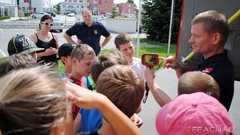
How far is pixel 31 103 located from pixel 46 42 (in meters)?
3.05

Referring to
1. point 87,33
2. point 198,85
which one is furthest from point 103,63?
point 87,33

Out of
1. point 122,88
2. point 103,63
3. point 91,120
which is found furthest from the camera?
point 103,63

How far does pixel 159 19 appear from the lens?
1495 centimetres

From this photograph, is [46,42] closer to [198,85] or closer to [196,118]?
[198,85]

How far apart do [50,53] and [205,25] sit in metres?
2.54

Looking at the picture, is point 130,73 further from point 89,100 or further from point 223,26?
point 223,26

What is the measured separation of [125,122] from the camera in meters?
1.05

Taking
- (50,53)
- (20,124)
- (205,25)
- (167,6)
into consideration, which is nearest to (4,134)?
(20,124)

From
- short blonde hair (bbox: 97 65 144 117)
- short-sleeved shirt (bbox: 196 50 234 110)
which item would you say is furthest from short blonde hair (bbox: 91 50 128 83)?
short-sleeved shirt (bbox: 196 50 234 110)

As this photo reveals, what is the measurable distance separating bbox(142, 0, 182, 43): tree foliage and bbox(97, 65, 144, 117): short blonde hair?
13.9m

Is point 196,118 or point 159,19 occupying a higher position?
point 159,19

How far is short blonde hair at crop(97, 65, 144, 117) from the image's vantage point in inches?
47.4

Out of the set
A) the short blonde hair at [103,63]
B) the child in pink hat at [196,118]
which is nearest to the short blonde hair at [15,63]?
the short blonde hair at [103,63]

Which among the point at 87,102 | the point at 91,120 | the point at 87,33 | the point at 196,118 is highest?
the point at 87,33
